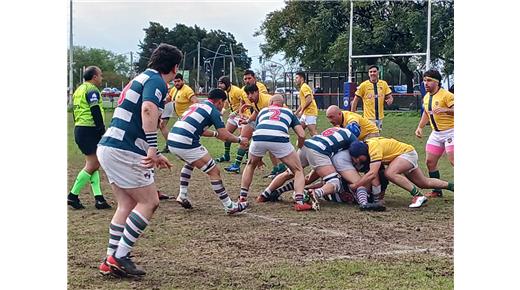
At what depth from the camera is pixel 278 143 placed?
7410 mm

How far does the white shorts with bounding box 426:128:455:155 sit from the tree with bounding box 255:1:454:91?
61.2ft

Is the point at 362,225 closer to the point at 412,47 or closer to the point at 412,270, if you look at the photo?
the point at 412,270

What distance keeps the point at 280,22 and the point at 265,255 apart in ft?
104

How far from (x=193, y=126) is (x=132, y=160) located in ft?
7.90

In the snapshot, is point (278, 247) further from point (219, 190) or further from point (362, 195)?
point (362, 195)

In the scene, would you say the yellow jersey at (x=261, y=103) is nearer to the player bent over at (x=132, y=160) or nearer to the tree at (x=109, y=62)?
the player bent over at (x=132, y=160)

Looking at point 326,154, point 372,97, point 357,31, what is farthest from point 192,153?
point 357,31

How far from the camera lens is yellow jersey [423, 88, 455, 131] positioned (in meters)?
8.57

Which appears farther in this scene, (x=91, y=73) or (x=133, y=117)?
(x=91, y=73)

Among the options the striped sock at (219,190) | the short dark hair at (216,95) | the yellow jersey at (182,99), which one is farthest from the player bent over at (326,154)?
the yellow jersey at (182,99)

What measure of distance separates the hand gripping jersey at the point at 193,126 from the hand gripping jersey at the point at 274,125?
58cm

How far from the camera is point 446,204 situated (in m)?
7.94

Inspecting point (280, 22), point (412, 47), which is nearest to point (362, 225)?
point (412, 47)

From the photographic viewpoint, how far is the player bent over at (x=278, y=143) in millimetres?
7430
